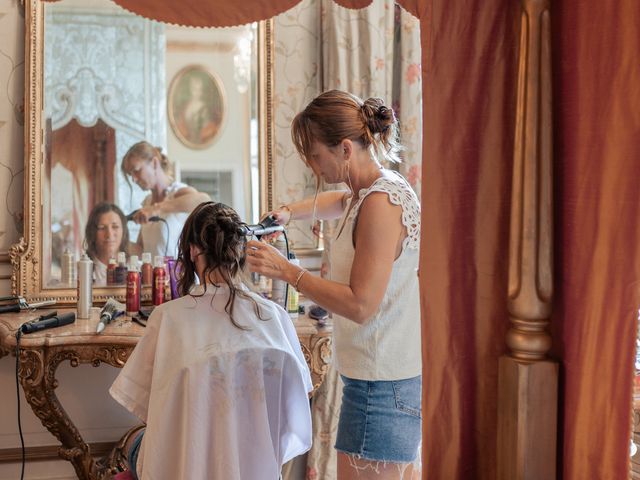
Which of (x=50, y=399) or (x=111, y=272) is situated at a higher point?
(x=111, y=272)

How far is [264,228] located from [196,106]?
0.97 metres

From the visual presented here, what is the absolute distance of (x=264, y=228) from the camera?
1695mm

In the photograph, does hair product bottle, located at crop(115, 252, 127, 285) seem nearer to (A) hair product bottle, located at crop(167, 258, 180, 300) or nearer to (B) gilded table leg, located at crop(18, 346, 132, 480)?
(A) hair product bottle, located at crop(167, 258, 180, 300)

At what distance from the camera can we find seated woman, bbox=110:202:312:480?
4.69 feet

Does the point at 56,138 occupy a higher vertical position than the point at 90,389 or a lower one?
higher

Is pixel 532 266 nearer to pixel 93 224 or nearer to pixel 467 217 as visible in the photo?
pixel 467 217

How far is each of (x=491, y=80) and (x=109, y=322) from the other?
1785mm

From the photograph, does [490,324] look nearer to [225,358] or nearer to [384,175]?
[384,175]

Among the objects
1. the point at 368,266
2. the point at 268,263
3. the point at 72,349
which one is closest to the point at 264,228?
the point at 268,263

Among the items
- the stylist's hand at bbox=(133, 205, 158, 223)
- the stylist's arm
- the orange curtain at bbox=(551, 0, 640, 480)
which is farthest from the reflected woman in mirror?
the orange curtain at bbox=(551, 0, 640, 480)

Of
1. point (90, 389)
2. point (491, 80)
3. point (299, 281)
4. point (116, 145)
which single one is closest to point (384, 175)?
point (299, 281)

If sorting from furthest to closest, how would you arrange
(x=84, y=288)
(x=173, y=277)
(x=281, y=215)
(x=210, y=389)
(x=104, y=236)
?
(x=104, y=236) < (x=173, y=277) < (x=84, y=288) < (x=281, y=215) < (x=210, y=389)

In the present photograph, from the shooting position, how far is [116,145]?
2406 mm

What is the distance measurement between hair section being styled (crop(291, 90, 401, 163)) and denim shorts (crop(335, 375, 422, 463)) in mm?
521
